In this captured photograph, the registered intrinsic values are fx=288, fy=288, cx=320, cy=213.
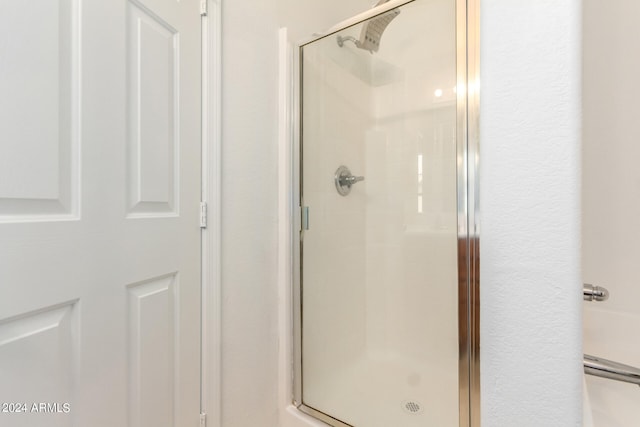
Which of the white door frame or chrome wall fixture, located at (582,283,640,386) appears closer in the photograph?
chrome wall fixture, located at (582,283,640,386)

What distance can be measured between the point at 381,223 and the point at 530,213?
2.99ft

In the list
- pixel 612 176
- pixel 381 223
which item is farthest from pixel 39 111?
pixel 612 176

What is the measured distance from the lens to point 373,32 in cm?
134

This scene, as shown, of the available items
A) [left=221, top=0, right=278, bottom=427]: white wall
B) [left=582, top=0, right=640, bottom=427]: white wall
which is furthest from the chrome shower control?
[left=582, top=0, right=640, bottom=427]: white wall

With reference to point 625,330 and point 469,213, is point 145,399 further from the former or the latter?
point 625,330

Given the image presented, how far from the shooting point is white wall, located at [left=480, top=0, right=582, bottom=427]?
66 centimetres

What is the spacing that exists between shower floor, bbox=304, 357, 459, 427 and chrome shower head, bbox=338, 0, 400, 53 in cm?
141

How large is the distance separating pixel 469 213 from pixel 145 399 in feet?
3.52

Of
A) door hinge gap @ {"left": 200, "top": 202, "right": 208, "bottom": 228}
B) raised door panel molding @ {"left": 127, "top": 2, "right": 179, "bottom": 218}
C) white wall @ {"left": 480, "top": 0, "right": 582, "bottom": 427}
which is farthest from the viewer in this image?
door hinge gap @ {"left": 200, "top": 202, "right": 208, "bottom": 228}

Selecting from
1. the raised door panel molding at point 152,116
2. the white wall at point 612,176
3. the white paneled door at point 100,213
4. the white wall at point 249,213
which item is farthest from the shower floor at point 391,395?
the raised door panel molding at point 152,116

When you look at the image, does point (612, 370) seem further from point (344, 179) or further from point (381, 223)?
point (344, 179)

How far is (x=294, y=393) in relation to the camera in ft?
4.18

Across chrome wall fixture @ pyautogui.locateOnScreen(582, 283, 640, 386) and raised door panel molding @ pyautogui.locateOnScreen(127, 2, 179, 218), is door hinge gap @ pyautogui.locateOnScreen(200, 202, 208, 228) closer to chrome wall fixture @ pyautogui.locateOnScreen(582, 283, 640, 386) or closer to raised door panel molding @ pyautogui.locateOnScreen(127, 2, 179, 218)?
raised door panel molding @ pyautogui.locateOnScreen(127, 2, 179, 218)

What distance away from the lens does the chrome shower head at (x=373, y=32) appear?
3.97 ft
